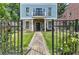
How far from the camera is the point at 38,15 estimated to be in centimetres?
193

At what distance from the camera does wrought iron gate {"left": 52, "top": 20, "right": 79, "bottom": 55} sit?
6.43ft

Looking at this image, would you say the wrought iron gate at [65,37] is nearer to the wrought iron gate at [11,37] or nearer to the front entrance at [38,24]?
the front entrance at [38,24]

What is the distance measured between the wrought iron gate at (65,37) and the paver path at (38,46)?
11 centimetres

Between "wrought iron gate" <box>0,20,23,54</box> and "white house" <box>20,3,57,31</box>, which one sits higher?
"white house" <box>20,3,57,31</box>

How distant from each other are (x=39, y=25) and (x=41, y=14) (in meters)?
0.12

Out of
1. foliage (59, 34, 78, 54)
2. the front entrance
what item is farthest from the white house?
foliage (59, 34, 78, 54)

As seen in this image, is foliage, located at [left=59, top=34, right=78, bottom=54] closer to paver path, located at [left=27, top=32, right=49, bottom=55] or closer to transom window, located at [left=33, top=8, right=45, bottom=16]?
paver path, located at [left=27, top=32, right=49, bottom=55]

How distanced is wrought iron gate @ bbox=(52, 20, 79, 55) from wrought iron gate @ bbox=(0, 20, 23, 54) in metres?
0.36

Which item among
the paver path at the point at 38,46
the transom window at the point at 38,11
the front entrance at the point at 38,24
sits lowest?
the paver path at the point at 38,46

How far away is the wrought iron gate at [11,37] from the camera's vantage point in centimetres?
197

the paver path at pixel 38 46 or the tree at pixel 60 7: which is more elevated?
the tree at pixel 60 7

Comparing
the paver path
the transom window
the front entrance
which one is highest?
the transom window

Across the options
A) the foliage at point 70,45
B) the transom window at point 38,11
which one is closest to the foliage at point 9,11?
the transom window at point 38,11
